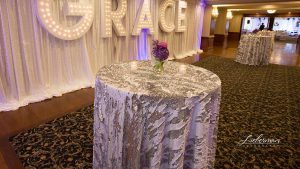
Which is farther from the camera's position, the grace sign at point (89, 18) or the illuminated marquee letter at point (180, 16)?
the illuminated marquee letter at point (180, 16)

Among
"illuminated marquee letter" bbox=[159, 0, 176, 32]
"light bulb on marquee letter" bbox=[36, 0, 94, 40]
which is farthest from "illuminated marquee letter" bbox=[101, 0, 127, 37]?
"illuminated marquee letter" bbox=[159, 0, 176, 32]

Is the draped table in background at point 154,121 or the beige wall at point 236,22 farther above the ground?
the beige wall at point 236,22

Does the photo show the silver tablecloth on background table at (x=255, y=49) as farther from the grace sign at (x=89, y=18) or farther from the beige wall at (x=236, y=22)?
the beige wall at (x=236, y=22)

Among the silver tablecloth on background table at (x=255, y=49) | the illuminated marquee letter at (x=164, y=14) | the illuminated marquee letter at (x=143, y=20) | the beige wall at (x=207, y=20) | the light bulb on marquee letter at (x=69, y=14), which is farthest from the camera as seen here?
the beige wall at (x=207, y=20)

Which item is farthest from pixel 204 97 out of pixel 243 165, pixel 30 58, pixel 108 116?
pixel 30 58

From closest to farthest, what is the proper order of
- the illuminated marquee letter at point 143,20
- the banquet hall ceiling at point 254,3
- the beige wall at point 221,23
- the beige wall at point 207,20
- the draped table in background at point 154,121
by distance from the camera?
the draped table in background at point 154,121 → the illuminated marquee letter at point 143,20 → the banquet hall ceiling at point 254,3 → the beige wall at point 207,20 → the beige wall at point 221,23

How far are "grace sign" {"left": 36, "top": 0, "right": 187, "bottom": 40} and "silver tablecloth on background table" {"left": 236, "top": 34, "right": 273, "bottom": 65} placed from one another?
2.74 m

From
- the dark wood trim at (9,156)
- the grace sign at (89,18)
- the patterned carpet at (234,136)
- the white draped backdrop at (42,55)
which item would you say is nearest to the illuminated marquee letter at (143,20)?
the grace sign at (89,18)

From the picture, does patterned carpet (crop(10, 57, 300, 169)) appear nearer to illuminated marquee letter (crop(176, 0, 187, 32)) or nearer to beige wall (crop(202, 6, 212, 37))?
illuminated marquee letter (crop(176, 0, 187, 32))

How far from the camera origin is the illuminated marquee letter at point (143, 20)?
4.86m

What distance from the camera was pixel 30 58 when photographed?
9.96 ft

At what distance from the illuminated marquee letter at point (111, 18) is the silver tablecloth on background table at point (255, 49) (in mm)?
4125

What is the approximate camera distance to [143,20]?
504 centimetres

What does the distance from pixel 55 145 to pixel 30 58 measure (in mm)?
1643
